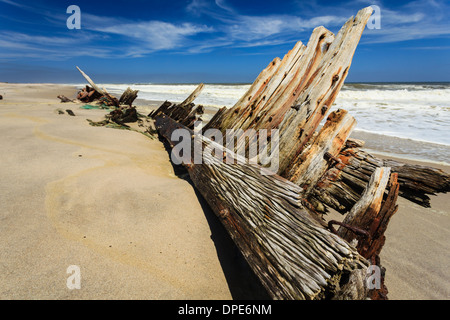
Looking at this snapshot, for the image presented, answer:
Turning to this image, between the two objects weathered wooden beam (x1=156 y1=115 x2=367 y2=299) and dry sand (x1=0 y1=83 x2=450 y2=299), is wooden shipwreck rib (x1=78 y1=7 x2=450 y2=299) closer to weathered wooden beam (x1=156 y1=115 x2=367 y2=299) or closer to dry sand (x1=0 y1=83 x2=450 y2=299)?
weathered wooden beam (x1=156 y1=115 x2=367 y2=299)

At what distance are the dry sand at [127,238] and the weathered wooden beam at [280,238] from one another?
362mm

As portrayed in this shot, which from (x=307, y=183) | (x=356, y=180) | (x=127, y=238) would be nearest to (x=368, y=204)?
(x=307, y=183)

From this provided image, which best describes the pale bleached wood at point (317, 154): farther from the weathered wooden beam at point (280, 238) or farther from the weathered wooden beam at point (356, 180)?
the weathered wooden beam at point (280, 238)

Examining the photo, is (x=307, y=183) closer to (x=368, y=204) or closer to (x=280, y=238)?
(x=368, y=204)

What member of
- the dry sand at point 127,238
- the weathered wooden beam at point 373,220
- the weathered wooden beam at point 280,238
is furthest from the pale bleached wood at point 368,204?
the dry sand at point 127,238

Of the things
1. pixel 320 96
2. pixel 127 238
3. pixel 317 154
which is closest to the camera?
pixel 127 238

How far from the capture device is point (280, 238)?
4.73 ft

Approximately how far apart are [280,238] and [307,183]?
3.13 feet

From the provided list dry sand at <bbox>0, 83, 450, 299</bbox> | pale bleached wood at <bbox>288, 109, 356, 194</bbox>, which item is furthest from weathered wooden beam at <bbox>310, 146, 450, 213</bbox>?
dry sand at <bbox>0, 83, 450, 299</bbox>

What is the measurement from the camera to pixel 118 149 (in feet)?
12.8

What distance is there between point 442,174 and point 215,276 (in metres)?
2.54

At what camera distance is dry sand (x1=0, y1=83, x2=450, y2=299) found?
152cm
